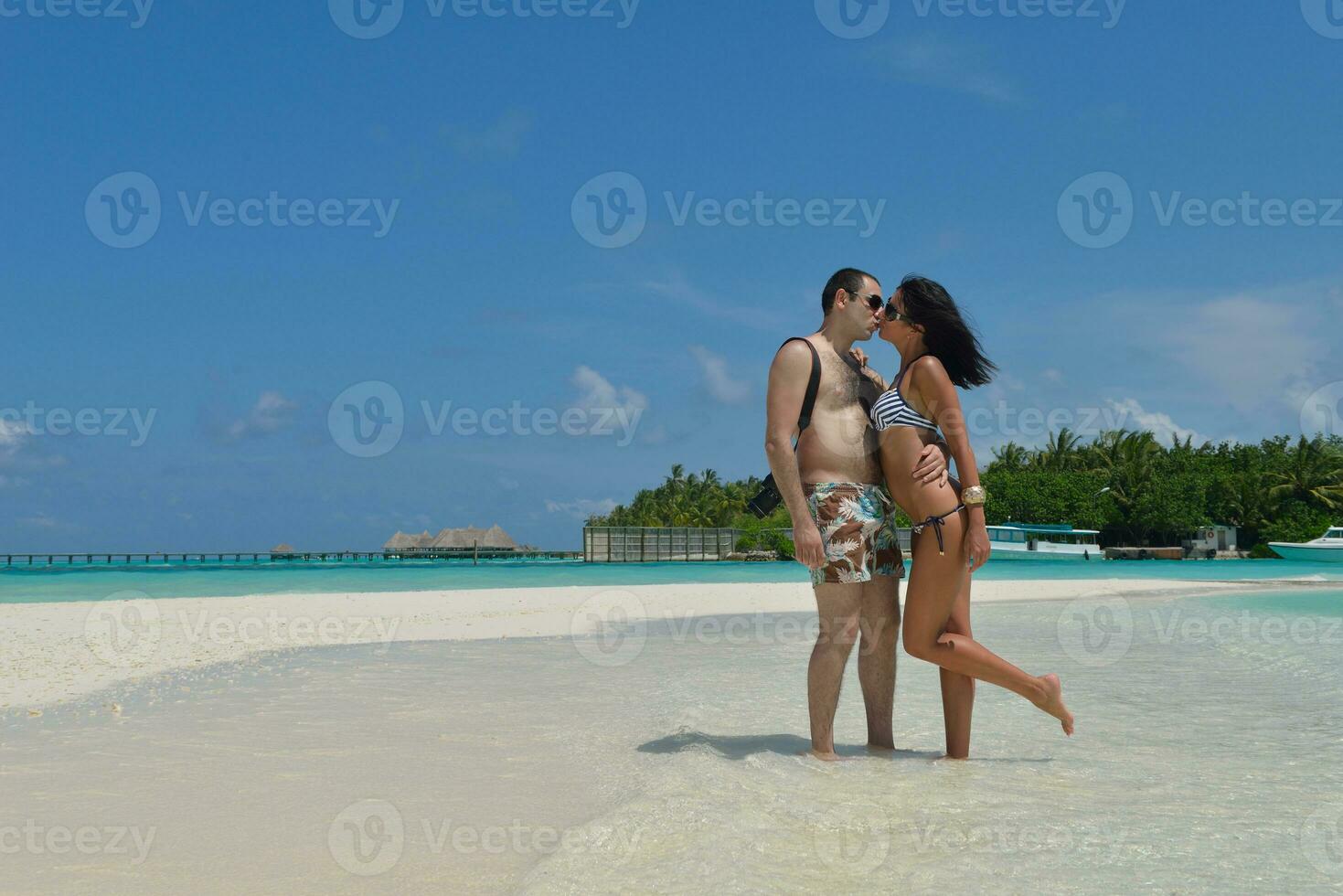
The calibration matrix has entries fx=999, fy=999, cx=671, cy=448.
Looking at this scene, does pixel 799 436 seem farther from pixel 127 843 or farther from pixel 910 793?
pixel 127 843

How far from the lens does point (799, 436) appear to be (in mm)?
4426

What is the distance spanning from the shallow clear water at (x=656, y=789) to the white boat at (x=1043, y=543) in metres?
53.8

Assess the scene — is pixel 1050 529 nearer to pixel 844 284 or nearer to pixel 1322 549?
pixel 1322 549

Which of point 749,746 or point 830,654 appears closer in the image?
point 830,654

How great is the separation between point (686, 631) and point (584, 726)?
711 centimetres

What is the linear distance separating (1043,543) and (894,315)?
60.5 metres

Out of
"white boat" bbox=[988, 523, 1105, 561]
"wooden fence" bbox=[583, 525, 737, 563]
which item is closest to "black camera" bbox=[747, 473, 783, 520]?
"white boat" bbox=[988, 523, 1105, 561]

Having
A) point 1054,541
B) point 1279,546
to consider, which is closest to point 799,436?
point 1279,546

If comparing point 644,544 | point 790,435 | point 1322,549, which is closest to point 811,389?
point 790,435

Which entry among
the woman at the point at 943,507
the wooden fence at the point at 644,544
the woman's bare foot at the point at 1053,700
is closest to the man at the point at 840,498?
the woman at the point at 943,507

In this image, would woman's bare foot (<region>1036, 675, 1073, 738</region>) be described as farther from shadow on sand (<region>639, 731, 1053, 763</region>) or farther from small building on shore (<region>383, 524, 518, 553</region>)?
small building on shore (<region>383, 524, 518, 553</region>)

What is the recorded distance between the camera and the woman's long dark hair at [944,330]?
4.27 m

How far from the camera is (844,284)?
14.9ft

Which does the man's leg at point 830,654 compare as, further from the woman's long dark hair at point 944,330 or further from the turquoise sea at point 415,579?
the turquoise sea at point 415,579
